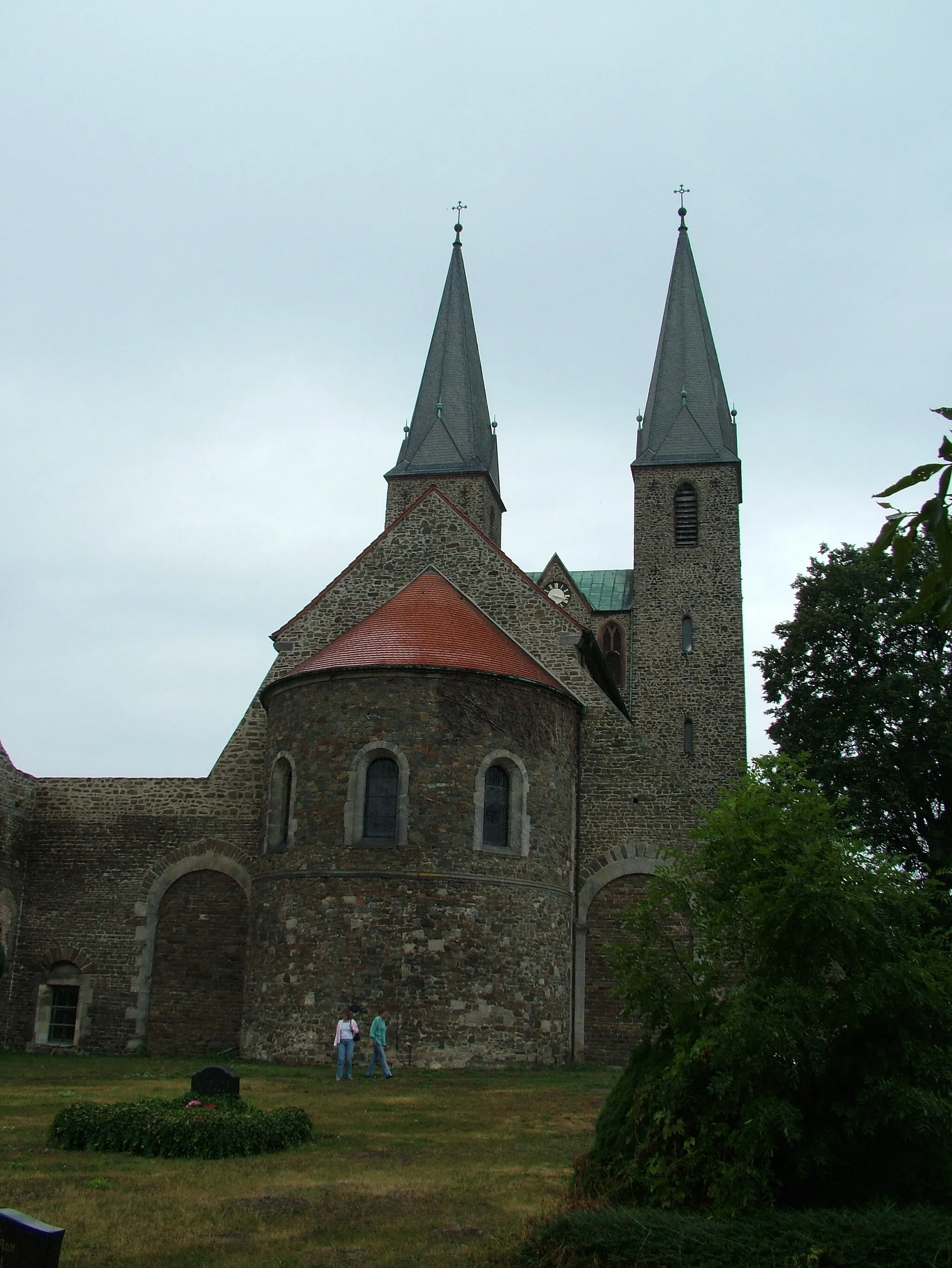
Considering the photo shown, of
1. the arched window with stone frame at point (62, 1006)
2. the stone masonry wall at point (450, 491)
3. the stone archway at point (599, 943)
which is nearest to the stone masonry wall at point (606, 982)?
the stone archway at point (599, 943)

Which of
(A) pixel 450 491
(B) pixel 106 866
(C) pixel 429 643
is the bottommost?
(B) pixel 106 866

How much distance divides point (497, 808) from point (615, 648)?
2358 centimetres

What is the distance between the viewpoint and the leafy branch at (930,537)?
13.4 ft

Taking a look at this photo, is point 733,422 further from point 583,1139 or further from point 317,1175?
point 317,1175

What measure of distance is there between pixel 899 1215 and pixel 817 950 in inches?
87.9

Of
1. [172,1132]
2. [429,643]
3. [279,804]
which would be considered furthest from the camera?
[279,804]

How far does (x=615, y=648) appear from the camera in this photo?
4469cm

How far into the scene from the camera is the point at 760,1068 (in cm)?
841

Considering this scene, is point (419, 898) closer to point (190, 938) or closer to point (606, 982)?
point (606, 982)

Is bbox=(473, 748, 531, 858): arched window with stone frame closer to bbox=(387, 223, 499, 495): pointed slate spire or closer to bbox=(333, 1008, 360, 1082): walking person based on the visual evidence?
bbox=(333, 1008, 360, 1082): walking person

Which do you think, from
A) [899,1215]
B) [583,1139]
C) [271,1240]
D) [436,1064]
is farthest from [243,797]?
[899,1215]

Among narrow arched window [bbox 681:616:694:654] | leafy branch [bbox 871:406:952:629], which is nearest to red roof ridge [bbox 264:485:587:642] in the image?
narrow arched window [bbox 681:616:694:654]

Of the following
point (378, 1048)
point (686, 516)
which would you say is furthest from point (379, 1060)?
point (686, 516)

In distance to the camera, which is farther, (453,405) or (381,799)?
(453,405)
